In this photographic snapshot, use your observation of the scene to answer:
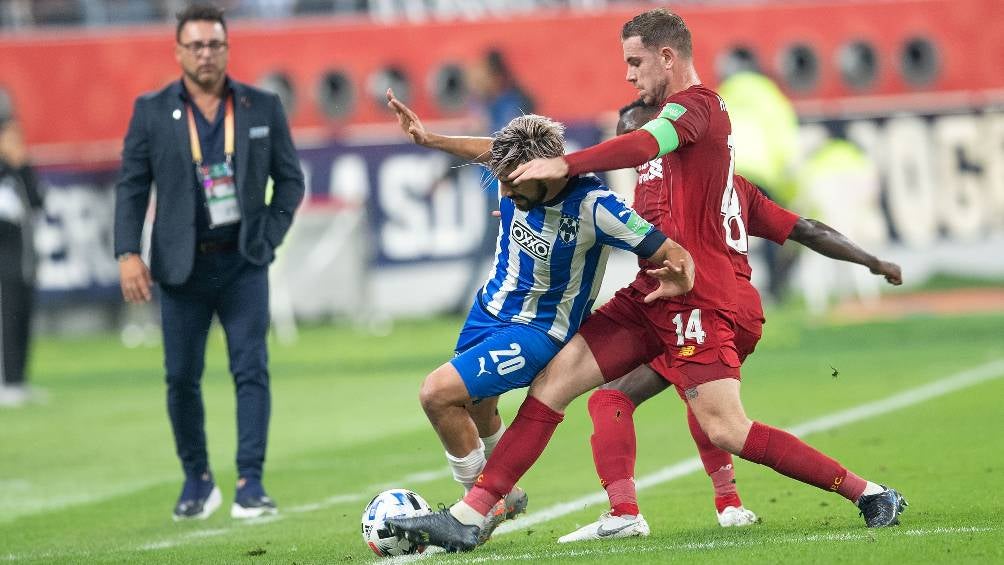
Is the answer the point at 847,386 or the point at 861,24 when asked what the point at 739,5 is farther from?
the point at 847,386

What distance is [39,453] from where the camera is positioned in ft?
37.8

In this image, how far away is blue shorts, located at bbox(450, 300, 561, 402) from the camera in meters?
6.57

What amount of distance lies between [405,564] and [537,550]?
56 cm

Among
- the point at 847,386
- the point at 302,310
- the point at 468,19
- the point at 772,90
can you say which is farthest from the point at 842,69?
the point at 847,386

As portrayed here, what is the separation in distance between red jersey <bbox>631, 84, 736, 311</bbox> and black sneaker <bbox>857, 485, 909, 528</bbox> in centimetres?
91

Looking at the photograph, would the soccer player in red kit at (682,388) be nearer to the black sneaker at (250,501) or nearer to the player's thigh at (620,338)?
the player's thigh at (620,338)

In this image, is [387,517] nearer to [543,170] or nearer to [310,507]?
[543,170]

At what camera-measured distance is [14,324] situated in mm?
15188

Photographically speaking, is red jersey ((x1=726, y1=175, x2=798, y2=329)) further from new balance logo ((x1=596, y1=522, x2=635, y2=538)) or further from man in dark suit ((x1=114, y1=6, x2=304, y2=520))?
man in dark suit ((x1=114, y1=6, x2=304, y2=520))

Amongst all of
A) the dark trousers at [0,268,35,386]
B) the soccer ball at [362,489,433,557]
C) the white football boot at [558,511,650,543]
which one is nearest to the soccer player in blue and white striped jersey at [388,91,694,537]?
the soccer ball at [362,489,433,557]

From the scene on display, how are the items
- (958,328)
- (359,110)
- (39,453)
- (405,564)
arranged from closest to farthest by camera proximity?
(405,564), (39,453), (958,328), (359,110)

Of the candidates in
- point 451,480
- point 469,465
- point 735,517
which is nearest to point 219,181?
point 451,480

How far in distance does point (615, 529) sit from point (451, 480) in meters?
2.59

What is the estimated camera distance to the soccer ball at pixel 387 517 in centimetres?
666
